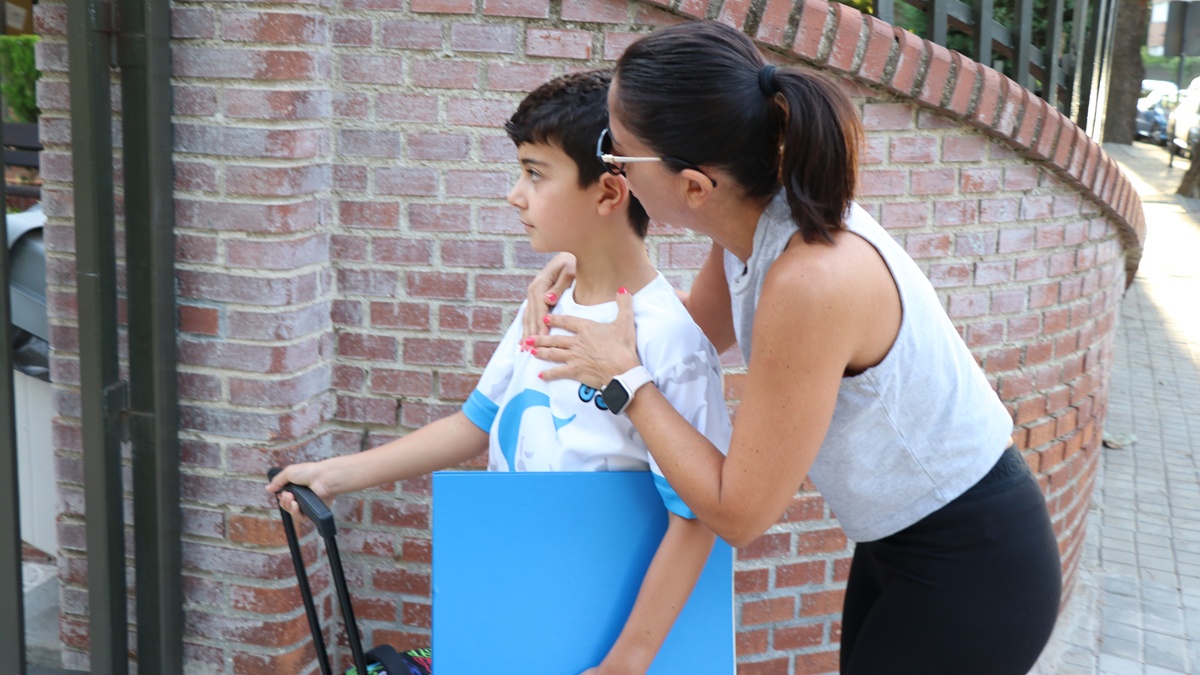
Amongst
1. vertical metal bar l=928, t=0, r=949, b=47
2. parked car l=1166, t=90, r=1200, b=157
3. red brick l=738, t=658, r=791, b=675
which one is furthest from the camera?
parked car l=1166, t=90, r=1200, b=157

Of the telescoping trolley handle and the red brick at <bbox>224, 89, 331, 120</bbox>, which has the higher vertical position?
the red brick at <bbox>224, 89, 331, 120</bbox>

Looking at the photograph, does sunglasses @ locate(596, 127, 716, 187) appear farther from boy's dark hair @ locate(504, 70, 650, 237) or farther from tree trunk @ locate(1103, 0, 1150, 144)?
tree trunk @ locate(1103, 0, 1150, 144)

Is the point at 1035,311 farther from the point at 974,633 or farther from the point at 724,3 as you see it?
the point at 974,633

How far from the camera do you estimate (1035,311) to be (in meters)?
3.64

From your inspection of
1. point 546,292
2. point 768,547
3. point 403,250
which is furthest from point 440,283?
point 768,547

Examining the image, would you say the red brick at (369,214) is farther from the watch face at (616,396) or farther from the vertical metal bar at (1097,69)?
the vertical metal bar at (1097,69)

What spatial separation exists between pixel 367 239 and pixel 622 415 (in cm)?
134

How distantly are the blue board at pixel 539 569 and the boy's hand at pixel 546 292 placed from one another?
333 millimetres

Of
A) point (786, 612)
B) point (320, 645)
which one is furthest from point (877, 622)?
point (786, 612)

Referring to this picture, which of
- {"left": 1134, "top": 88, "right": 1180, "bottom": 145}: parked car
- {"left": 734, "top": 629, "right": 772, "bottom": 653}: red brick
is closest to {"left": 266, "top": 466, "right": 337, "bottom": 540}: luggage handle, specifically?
{"left": 734, "top": 629, "right": 772, "bottom": 653}: red brick

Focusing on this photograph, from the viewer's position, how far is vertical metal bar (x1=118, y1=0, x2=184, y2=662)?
2.64m

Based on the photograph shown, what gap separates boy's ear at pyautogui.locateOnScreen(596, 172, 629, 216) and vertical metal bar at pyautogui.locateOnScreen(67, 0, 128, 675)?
4.36 feet

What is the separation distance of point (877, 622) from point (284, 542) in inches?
61.1

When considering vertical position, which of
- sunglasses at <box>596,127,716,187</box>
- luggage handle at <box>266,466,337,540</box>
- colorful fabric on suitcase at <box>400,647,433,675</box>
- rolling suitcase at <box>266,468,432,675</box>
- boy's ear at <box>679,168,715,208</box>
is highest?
sunglasses at <box>596,127,716,187</box>
